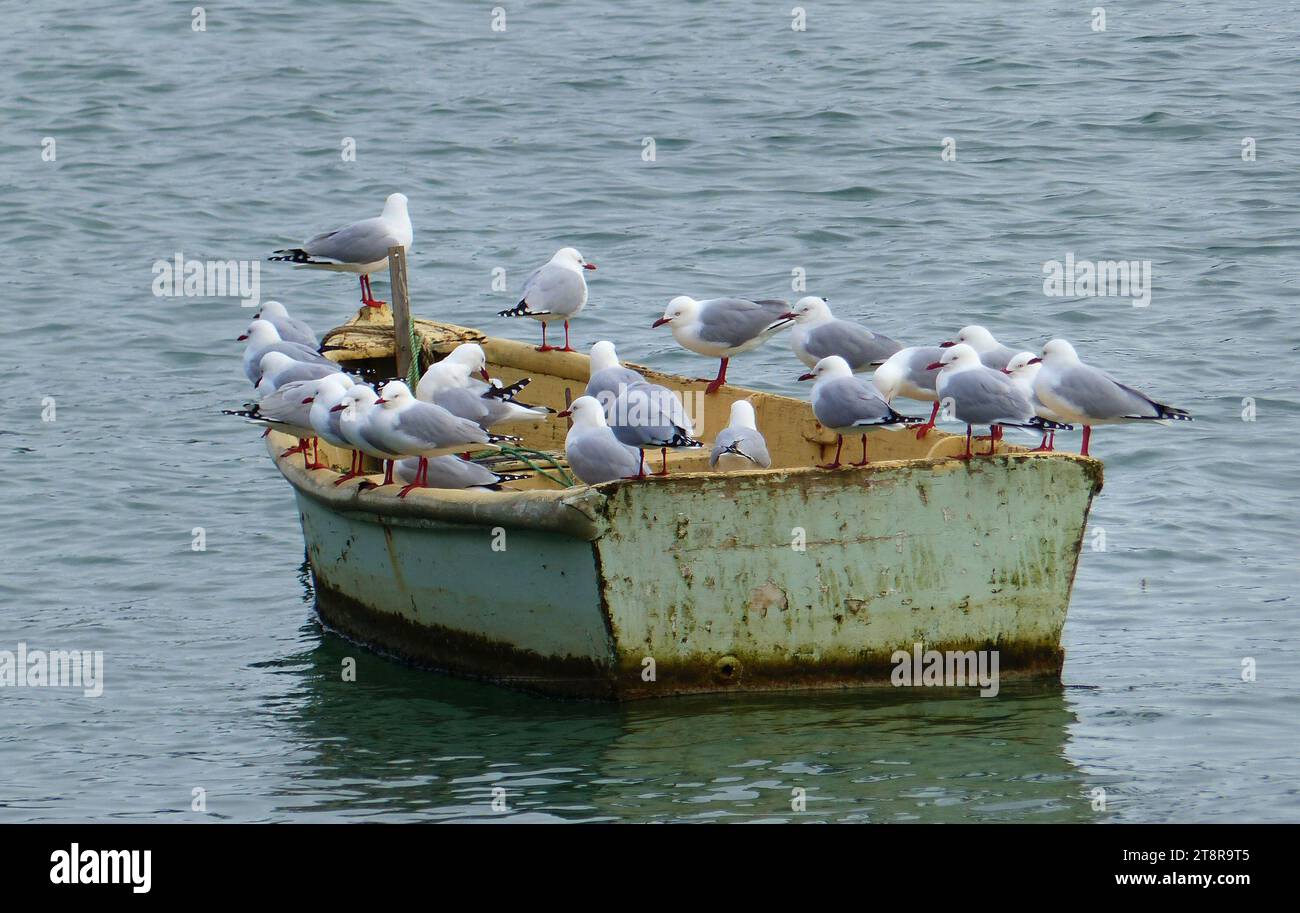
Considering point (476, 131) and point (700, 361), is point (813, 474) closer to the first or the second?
point (700, 361)

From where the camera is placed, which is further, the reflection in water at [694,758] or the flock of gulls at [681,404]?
the flock of gulls at [681,404]

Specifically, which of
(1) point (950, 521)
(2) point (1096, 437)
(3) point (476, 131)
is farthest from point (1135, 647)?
(3) point (476, 131)

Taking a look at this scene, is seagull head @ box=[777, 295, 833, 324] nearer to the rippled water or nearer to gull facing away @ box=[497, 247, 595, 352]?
gull facing away @ box=[497, 247, 595, 352]

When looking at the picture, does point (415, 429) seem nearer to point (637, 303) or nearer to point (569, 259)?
point (569, 259)

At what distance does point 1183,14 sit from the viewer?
29.4 meters

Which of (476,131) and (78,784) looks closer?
(78,784)

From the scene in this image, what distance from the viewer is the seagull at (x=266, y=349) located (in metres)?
12.8

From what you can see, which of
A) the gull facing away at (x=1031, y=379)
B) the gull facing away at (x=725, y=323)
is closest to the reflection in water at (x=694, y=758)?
the gull facing away at (x=1031, y=379)

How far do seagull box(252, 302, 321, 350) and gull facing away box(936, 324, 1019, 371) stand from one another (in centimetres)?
468

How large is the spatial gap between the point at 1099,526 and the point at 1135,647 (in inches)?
90.0

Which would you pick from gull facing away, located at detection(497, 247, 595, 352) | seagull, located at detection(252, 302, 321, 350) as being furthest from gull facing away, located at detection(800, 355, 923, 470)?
seagull, located at detection(252, 302, 321, 350)

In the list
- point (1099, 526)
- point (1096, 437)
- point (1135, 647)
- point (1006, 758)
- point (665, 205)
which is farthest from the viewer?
point (665, 205)

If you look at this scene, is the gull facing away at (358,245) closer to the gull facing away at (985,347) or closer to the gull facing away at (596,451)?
the gull facing away at (596,451)

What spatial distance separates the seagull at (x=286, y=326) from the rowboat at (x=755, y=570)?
3174mm
